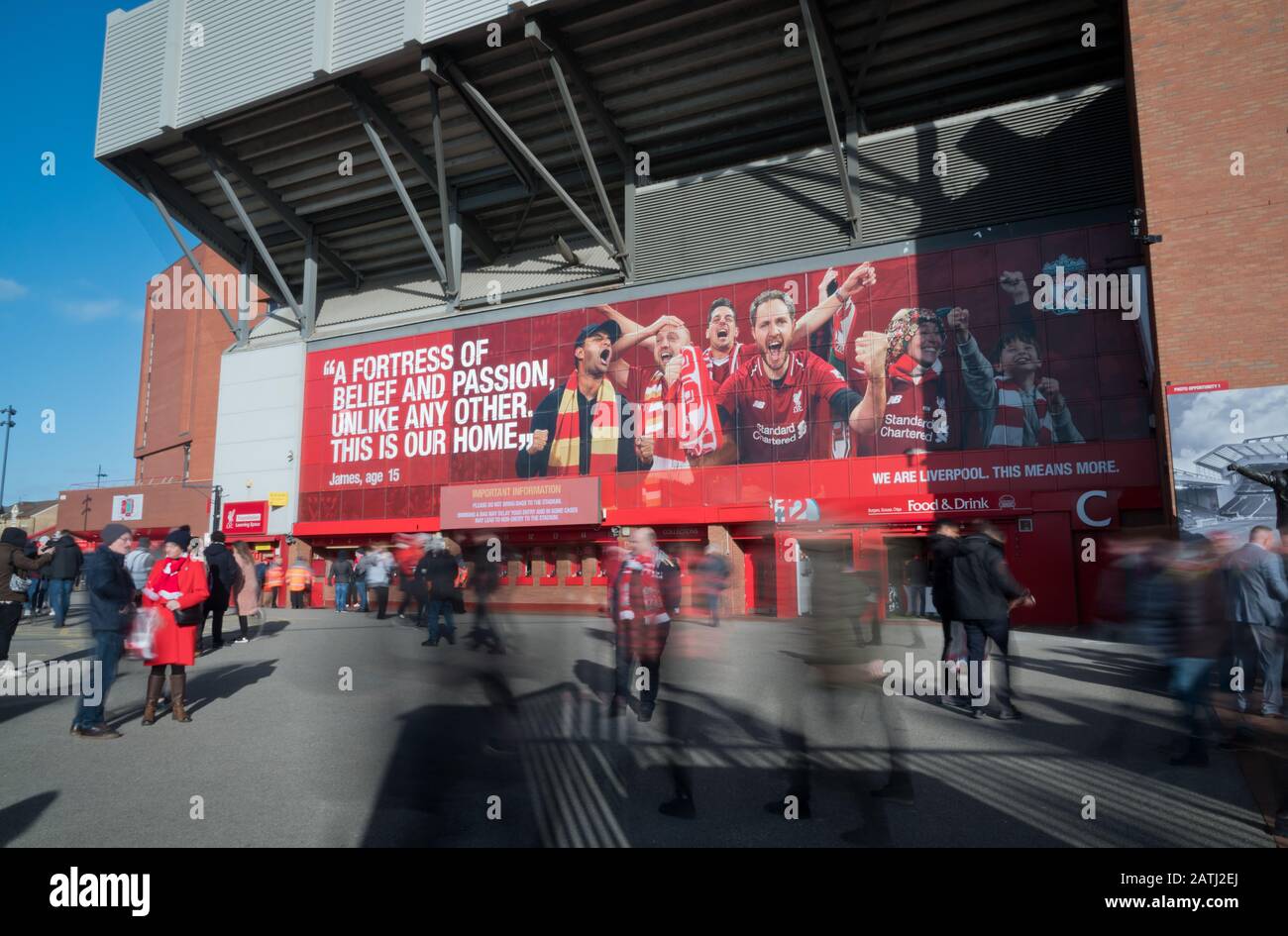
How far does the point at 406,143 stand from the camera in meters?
26.2

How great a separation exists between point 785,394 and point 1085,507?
811 centimetres

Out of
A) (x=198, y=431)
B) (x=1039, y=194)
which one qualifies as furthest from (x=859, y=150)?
(x=198, y=431)

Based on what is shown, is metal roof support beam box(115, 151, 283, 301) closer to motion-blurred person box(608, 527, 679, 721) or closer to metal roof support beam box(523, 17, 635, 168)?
metal roof support beam box(523, 17, 635, 168)

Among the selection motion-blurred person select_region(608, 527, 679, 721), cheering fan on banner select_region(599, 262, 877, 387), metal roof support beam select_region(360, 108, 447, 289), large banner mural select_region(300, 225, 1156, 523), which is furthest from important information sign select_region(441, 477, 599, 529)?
motion-blurred person select_region(608, 527, 679, 721)

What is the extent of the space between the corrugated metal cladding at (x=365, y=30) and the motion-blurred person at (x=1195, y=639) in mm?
24576

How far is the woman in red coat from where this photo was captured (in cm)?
697

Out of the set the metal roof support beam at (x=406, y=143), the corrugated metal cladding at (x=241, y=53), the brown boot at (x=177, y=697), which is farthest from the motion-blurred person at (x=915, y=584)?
the corrugated metal cladding at (x=241, y=53)

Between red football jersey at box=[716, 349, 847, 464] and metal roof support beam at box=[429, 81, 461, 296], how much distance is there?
1092cm

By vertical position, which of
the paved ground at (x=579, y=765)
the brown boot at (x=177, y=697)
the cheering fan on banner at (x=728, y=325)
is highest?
the cheering fan on banner at (x=728, y=325)

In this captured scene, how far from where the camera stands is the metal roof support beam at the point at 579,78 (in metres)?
21.5

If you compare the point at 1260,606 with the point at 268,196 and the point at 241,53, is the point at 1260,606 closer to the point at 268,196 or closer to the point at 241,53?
the point at 241,53

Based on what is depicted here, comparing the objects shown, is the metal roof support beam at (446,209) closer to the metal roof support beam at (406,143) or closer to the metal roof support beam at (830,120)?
the metal roof support beam at (406,143)
